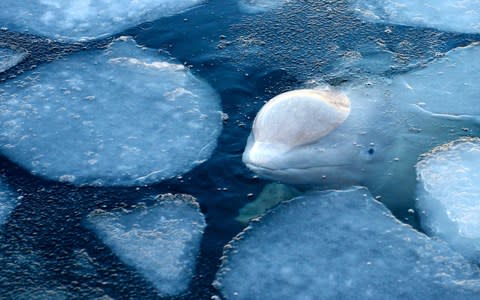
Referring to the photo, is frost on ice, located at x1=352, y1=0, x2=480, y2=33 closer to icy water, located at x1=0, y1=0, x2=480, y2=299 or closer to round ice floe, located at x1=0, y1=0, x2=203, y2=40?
icy water, located at x1=0, y1=0, x2=480, y2=299

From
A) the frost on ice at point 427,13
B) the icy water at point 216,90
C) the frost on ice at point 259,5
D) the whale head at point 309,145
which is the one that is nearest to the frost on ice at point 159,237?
the icy water at point 216,90

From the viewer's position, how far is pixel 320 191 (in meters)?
3.98

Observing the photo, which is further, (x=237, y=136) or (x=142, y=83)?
(x=142, y=83)

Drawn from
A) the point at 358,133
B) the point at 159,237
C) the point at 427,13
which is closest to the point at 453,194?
the point at 358,133

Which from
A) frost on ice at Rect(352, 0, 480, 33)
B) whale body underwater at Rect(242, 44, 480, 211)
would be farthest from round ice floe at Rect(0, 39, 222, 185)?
frost on ice at Rect(352, 0, 480, 33)

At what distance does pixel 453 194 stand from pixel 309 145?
86 centimetres

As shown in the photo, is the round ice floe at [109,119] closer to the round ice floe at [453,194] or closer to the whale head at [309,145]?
the whale head at [309,145]

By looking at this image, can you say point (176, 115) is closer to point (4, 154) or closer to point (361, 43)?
point (4, 154)

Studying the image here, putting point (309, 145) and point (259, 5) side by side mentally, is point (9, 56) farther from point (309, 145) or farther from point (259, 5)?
point (309, 145)

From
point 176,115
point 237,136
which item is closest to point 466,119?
point 237,136

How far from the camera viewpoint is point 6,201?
4.02 m

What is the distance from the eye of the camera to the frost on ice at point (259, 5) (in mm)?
5648

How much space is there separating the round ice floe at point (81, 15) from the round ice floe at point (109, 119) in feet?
1.28

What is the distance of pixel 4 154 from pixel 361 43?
2.68 m
